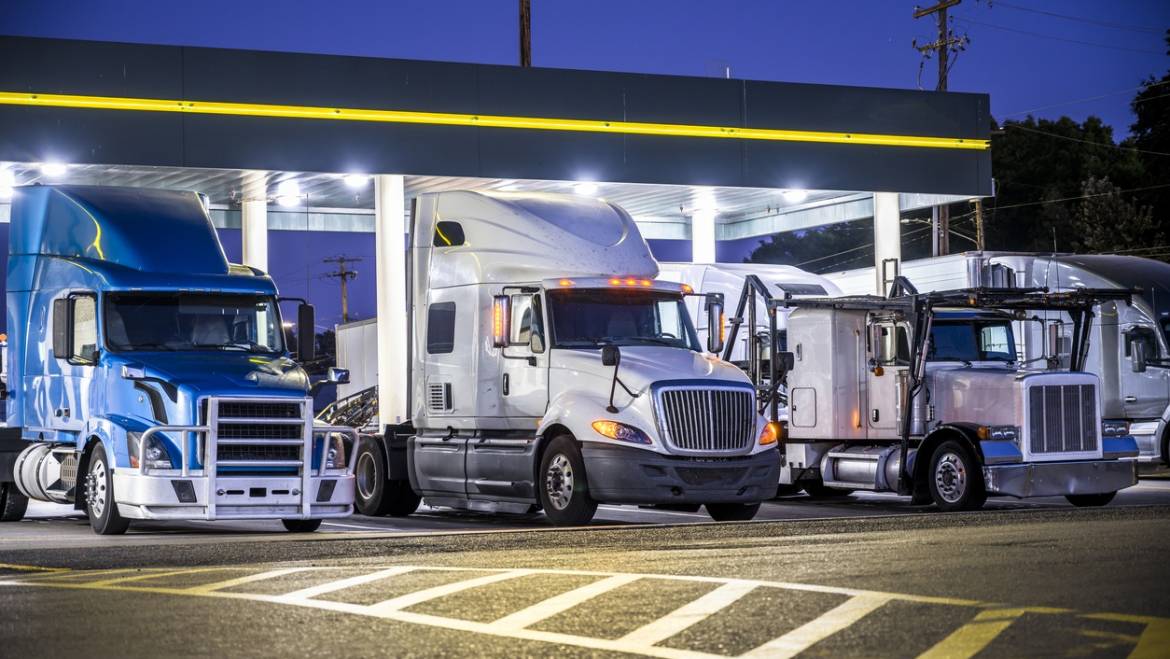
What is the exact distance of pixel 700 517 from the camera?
21281 mm

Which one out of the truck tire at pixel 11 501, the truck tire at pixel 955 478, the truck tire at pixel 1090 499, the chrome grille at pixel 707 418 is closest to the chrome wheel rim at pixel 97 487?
the truck tire at pixel 11 501

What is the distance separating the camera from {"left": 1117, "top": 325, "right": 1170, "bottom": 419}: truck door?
30141 mm

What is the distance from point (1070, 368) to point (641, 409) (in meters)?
6.92

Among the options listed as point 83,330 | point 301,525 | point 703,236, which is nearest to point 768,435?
point 301,525

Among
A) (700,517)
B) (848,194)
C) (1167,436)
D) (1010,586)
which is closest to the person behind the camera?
(1010,586)

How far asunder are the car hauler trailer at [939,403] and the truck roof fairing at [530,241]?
3.05m

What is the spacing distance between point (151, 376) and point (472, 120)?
12120mm

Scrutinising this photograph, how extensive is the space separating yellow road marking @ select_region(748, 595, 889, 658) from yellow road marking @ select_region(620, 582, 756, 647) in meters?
0.58

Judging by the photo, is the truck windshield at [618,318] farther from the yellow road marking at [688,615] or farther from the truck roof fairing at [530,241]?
the yellow road marking at [688,615]

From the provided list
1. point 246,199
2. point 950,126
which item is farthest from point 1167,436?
point 246,199

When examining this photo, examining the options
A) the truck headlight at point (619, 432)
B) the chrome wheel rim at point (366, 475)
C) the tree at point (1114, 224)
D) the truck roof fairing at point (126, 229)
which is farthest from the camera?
the tree at point (1114, 224)

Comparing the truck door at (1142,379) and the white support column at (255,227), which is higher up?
the white support column at (255,227)

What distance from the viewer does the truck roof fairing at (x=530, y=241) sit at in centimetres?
2053

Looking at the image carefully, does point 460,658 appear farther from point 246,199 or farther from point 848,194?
point 848,194
